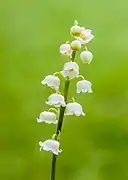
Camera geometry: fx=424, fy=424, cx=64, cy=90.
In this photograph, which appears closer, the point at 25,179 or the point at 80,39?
the point at 80,39

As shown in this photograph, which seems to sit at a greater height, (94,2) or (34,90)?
(94,2)

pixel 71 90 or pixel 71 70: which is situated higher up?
pixel 71 90

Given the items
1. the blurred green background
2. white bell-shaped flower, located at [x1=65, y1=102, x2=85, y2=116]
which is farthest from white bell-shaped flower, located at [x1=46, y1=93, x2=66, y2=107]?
the blurred green background

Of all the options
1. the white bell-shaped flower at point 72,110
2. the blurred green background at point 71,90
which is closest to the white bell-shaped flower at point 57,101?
the white bell-shaped flower at point 72,110

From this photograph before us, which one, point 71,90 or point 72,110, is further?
point 71,90

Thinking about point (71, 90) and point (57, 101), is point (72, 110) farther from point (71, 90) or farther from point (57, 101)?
point (71, 90)

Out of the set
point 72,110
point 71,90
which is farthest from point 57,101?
point 71,90

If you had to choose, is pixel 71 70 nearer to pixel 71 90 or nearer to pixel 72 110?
pixel 72 110

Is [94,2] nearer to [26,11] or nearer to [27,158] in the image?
[26,11]

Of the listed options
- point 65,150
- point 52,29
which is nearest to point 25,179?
point 65,150
